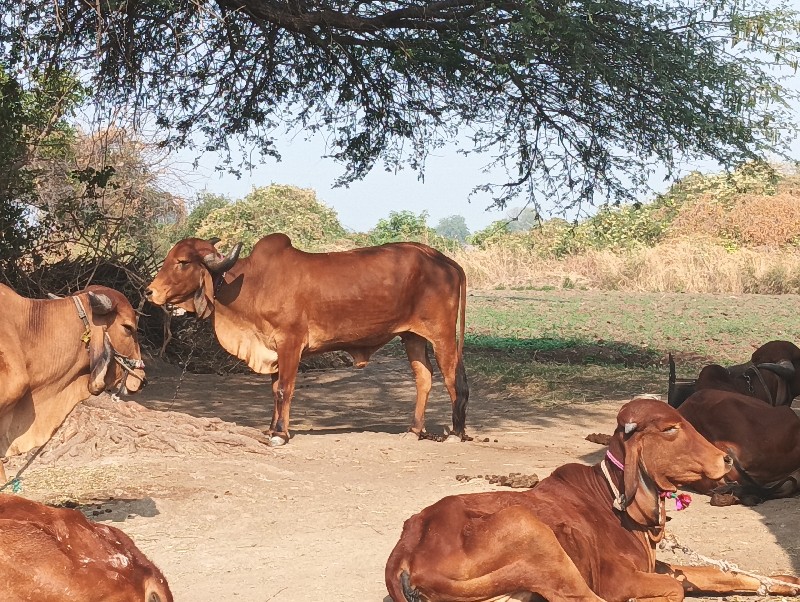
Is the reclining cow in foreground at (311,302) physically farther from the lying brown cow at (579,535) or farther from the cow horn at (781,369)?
the lying brown cow at (579,535)

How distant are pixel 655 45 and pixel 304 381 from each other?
21.1 ft

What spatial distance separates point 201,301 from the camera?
32.1ft

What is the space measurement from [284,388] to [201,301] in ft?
3.42

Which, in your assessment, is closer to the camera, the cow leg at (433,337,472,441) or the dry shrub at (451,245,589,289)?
the cow leg at (433,337,472,441)

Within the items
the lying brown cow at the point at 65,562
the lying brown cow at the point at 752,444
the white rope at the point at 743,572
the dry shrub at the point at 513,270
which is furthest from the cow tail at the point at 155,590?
the dry shrub at the point at 513,270

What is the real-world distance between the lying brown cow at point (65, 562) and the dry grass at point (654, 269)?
22551 mm

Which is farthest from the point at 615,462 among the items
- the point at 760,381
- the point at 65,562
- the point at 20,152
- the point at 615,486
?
the point at 20,152

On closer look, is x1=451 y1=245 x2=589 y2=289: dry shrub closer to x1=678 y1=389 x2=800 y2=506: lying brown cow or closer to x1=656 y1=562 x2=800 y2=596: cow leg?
x1=678 y1=389 x2=800 y2=506: lying brown cow

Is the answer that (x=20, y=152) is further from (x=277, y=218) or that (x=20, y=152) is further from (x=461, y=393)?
(x=277, y=218)

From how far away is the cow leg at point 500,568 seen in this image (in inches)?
179

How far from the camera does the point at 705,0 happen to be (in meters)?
9.61

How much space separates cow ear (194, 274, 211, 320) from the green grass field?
4.10m

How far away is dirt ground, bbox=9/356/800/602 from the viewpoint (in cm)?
589

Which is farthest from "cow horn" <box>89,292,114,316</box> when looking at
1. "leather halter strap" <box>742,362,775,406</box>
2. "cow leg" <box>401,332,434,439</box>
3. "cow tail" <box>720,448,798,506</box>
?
"leather halter strap" <box>742,362,775,406</box>
